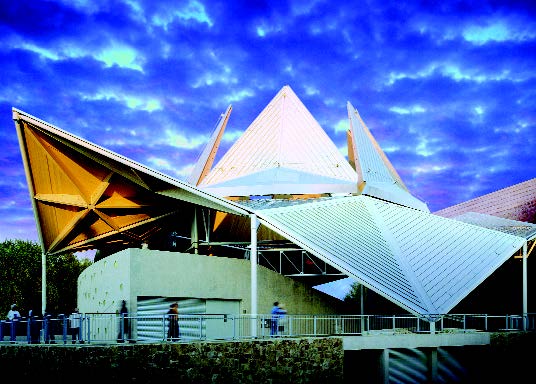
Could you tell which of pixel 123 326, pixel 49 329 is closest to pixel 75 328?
pixel 49 329

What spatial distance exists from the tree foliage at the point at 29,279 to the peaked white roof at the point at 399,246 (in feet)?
103

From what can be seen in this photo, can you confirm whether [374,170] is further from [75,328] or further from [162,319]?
[75,328]

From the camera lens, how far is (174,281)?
24516 mm

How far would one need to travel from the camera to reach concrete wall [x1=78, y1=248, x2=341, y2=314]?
23266mm

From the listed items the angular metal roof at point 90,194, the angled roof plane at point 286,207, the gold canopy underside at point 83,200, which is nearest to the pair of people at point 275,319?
the angled roof plane at point 286,207

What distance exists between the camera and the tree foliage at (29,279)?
178 feet

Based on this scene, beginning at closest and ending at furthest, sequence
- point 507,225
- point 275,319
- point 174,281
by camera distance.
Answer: point 275,319 → point 174,281 → point 507,225

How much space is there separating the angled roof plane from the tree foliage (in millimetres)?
20720

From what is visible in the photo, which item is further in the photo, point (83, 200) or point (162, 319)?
point (83, 200)

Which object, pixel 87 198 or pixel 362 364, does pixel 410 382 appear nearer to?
pixel 362 364

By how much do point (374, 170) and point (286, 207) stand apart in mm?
10711

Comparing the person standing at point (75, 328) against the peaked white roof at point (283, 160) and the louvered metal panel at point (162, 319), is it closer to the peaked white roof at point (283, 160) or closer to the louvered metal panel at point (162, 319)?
the louvered metal panel at point (162, 319)

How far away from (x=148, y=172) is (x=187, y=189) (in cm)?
154

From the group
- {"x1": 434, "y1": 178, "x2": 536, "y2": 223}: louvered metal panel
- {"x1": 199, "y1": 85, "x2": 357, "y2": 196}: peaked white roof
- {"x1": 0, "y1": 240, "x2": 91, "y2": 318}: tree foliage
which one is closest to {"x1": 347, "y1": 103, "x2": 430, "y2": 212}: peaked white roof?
{"x1": 199, "y1": 85, "x2": 357, "y2": 196}: peaked white roof
